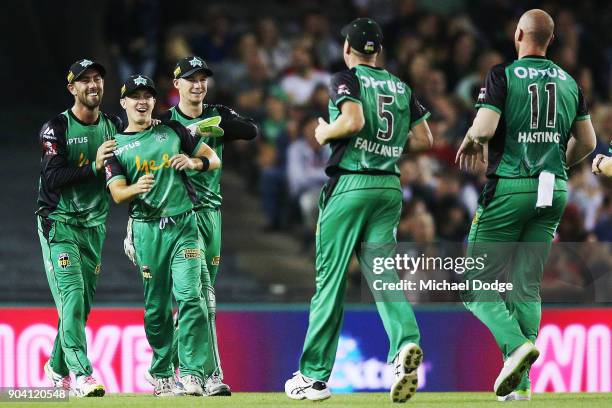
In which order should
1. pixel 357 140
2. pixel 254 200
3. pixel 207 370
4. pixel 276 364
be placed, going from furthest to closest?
pixel 254 200
pixel 276 364
pixel 207 370
pixel 357 140

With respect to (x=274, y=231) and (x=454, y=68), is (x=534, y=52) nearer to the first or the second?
(x=274, y=231)

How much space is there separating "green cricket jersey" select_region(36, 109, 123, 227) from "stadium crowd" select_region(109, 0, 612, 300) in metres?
5.62

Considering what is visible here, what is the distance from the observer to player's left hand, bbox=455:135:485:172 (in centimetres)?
964

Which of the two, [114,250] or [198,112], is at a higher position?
[198,112]

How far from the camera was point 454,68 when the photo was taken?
61.8 ft

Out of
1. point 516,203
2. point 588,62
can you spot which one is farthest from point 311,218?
point 516,203

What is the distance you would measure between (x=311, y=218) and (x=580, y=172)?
3234 mm

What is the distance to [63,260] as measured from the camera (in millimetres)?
10562

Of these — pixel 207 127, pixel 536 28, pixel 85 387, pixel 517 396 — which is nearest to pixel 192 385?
pixel 85 387

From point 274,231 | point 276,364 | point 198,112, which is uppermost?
point 198,112

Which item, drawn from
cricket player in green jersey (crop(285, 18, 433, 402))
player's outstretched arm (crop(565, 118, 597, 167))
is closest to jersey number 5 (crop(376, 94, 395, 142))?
cricket player in green jersey (crop(285, 18, 433, 402))

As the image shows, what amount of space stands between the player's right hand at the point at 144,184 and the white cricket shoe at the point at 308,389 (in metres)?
1.64

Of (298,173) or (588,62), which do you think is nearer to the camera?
(298,173)

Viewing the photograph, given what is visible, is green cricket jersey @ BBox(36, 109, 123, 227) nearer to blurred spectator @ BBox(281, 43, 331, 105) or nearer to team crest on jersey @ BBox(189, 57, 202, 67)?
team crest on jersey @ BBox(189, 57, 202, 67)
